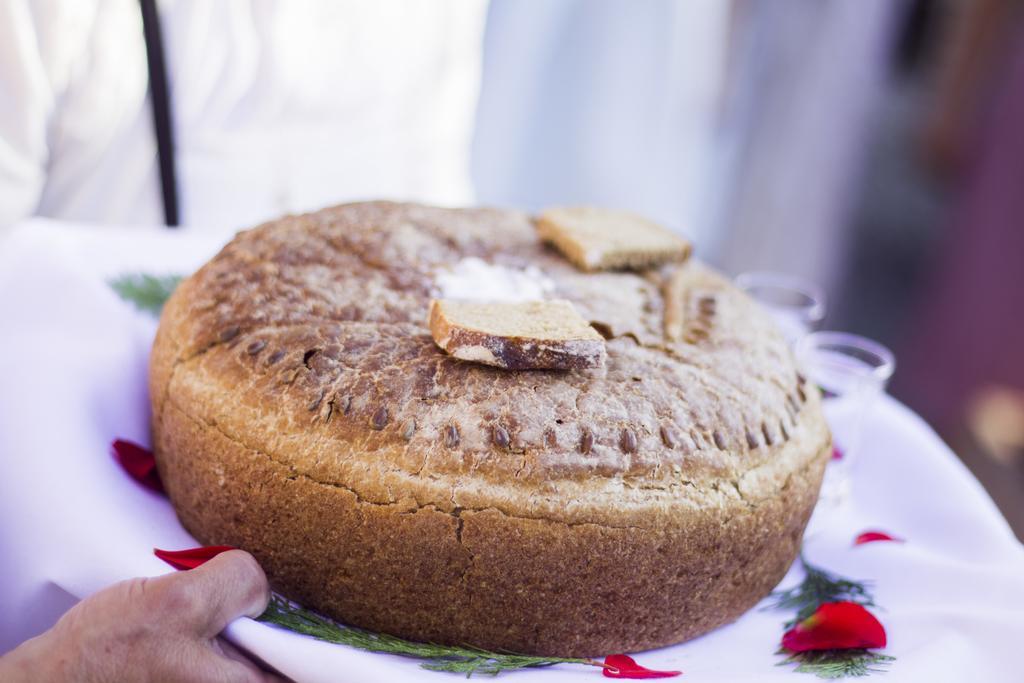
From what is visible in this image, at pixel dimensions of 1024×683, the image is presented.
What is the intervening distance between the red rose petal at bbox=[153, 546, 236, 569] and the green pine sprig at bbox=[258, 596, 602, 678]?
101 millimetres

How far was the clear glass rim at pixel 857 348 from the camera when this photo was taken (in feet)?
5.46

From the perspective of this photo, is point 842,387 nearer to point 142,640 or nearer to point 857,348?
point 857,348

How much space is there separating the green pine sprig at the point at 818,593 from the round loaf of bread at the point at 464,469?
0.05 meters

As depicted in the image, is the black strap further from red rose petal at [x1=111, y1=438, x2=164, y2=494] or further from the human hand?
the human hand

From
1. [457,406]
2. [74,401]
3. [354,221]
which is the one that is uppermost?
[354,221]

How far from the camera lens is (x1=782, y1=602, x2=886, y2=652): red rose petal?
1233 millimetres

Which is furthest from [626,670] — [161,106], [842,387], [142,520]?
[161,106]

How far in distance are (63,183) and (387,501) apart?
4.10ft

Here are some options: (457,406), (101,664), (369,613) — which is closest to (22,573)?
(101,664)

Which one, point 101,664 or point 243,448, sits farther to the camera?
point 243,448

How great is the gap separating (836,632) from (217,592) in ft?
2.76

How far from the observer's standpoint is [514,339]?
1167 mm

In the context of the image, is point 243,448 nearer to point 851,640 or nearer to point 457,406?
point 457,406

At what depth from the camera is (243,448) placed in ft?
3.76
